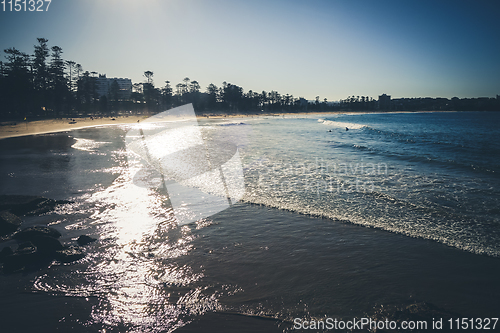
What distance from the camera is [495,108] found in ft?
560

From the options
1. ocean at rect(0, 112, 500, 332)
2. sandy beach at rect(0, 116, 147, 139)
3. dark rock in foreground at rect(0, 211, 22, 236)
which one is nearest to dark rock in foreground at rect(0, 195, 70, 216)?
ocean at rect(0, 112, 500, 332)

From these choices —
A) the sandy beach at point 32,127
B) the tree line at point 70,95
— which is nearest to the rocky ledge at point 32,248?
the sandy beach at point 32,127

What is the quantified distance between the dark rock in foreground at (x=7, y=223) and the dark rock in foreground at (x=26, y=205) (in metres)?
0.76

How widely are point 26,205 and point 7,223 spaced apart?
143 cm

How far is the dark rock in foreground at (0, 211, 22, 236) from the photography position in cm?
583

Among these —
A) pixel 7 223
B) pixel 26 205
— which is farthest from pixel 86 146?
pixel 7 223

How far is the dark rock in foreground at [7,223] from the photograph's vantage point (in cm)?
583

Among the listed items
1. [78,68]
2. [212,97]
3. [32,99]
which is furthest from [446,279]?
[212,97]

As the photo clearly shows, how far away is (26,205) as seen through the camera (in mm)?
7152

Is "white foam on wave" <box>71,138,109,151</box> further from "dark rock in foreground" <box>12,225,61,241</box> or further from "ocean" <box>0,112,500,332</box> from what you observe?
"dark rock in foreground" <box>12,225,61,241</box>

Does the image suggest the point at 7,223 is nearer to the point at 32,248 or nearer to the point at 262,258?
the point at 32,248

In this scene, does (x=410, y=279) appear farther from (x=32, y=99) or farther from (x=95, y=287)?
(x=32, y=99)

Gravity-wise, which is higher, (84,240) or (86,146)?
(86,146)

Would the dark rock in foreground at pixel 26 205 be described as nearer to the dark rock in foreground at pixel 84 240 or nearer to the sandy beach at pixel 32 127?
the dark rock in foreground at pixel 84 240
